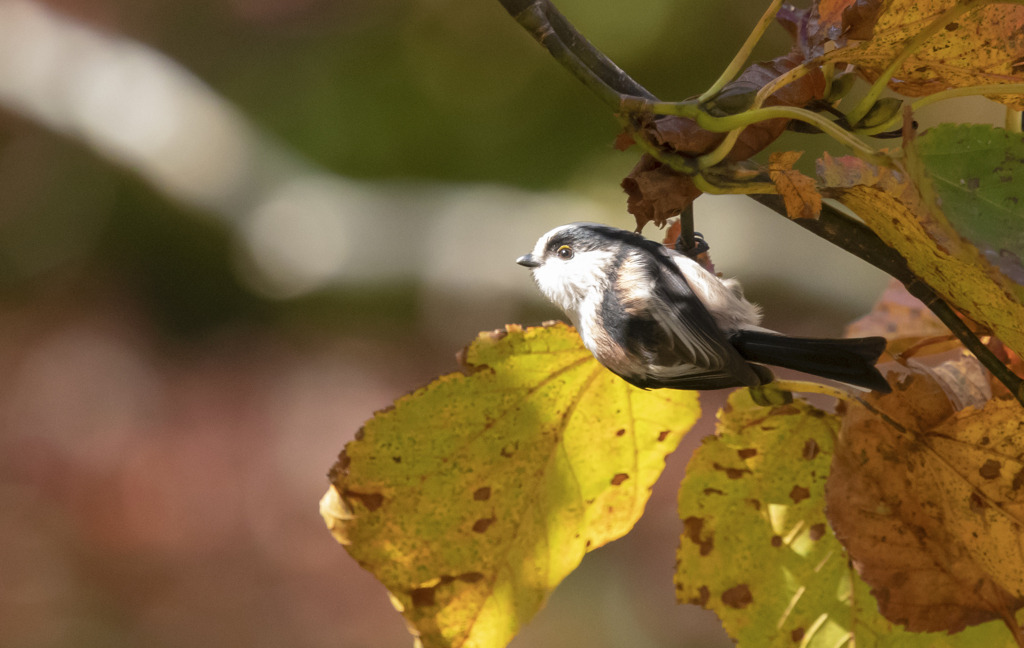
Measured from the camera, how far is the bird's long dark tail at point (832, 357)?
21 cm

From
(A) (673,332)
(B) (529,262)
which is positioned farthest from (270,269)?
(A) (673,332)

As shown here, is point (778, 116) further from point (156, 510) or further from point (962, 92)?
point (156, 510)

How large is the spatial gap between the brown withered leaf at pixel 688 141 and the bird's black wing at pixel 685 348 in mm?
49

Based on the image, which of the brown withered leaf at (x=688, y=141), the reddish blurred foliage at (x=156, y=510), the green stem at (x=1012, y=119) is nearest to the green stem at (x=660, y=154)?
the brown withered leaf at (x=688, y=141)

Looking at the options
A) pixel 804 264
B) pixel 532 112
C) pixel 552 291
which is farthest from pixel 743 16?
pixel 552 291

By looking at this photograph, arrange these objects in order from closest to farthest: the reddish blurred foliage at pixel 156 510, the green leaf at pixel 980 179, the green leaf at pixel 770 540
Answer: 1. the green leaf at pixel 980 179
2. the green leaf at pixel 770 540
3. the reddish blurred foliage at pixel 156 510

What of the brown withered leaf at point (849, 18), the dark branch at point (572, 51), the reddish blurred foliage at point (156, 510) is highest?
the reddish blurred foliage at point (156, 510)

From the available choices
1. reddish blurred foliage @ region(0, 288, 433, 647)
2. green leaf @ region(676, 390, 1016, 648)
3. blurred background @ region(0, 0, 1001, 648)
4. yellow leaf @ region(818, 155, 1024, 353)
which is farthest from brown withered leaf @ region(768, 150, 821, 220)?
reddish blurred foliage @ region(0, 288, 433, 647)

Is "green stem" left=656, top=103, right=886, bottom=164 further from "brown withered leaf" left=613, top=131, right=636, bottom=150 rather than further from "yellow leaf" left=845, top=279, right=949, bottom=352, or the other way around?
"yellow leaf" left=845, top=279, right=949, bottom=352

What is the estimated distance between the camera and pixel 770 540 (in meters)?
0.26

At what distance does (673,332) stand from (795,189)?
7 centimetres

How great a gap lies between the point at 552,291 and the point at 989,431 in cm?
15

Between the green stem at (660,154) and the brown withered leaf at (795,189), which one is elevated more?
the green stem at (660,154)

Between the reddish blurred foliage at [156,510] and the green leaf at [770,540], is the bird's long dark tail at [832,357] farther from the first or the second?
the reddish blurred foliage at [156,510]
